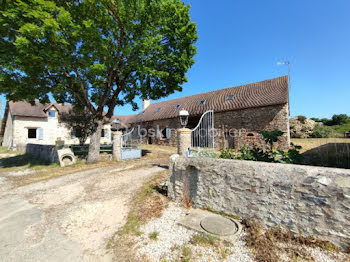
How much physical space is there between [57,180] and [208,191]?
5924 millimetres

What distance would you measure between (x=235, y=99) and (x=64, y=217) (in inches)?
547

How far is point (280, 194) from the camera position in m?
2.47

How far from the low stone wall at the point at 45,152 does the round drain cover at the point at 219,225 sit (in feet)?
30.1

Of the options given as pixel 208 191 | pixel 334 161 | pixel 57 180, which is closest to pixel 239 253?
pixel 208 191

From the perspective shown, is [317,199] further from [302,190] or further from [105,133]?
[105,133]

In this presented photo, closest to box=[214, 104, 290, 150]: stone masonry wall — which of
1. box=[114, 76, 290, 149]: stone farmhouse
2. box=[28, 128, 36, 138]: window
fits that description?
box=[114, 76, 290, 149]: stone farmhouse

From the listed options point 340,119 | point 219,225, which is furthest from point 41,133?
point 340,119

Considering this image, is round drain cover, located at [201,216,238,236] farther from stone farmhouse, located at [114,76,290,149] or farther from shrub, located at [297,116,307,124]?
shrub, located at [297,116,307,124]

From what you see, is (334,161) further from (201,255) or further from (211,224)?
(201,255)

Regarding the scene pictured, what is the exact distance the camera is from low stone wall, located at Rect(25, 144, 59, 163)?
29.8 feet

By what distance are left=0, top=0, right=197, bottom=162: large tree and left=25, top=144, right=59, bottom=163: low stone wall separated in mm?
2394

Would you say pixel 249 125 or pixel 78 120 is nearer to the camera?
pixel 249 125

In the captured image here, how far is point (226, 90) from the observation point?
53.4 ft

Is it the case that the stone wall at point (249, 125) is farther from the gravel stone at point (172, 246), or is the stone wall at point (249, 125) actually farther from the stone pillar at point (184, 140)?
the gravel stone at point (172, 246)
